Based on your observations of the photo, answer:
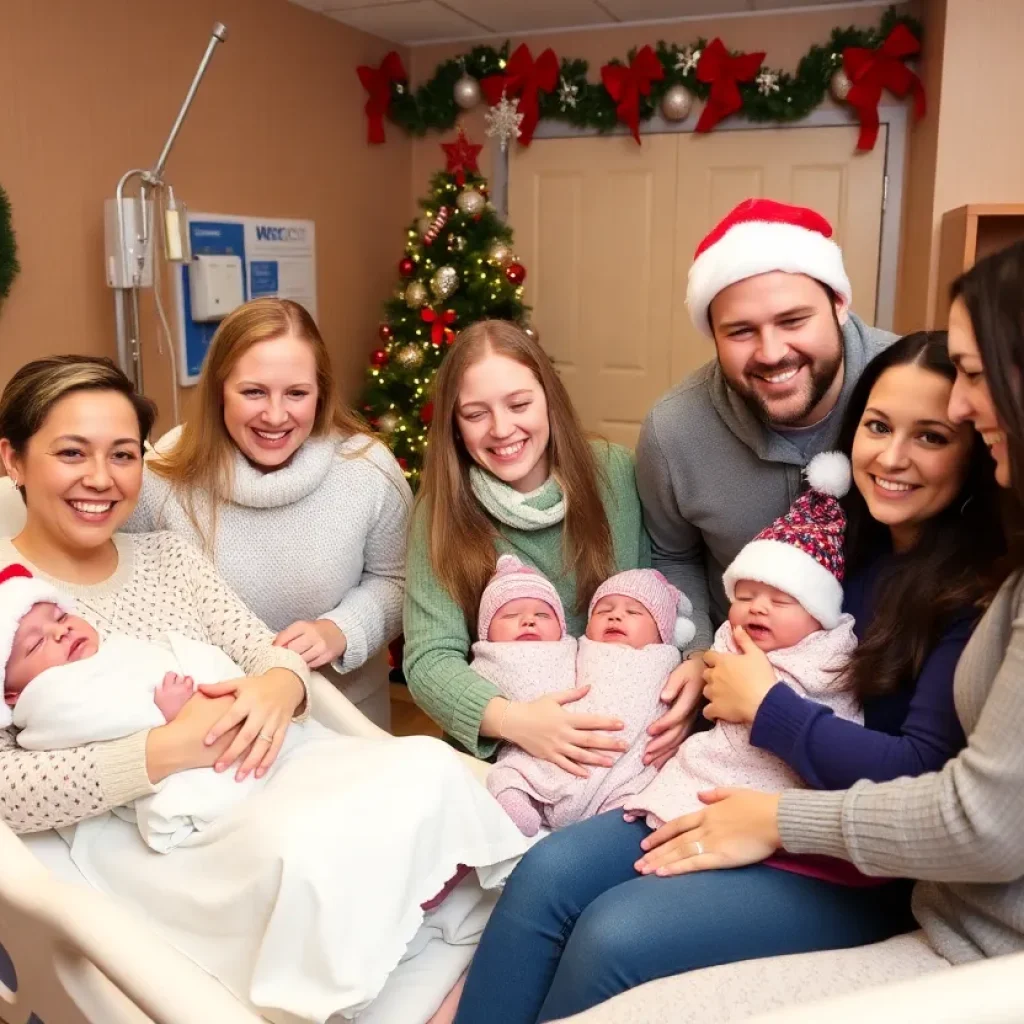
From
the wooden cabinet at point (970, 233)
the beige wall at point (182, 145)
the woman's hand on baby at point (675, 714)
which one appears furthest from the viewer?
the wooden cabinet at point (970, 233)

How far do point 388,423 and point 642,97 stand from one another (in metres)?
1.77

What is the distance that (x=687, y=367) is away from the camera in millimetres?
4543

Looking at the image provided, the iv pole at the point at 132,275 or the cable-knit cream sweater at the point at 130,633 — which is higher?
the iv pole at the point at 132,275

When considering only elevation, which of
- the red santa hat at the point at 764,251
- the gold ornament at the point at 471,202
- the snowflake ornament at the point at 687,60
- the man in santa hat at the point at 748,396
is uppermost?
the snowflake ornament at the point at 687,60

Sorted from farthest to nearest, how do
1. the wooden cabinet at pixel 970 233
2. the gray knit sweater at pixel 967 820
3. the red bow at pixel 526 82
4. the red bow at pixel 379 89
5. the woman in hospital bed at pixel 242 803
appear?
1. the red bow at pixel 379 89
2. the red bow at pixel 526 82
3. the wooden cabinet at pixel 970 233
4. the woman in hospital bed at pixel 242 803
5. the gray knit sweater at pixel 967 820

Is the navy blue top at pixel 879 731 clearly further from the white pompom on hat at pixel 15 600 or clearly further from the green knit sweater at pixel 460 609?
the white pompom on hat at pixel 15 600

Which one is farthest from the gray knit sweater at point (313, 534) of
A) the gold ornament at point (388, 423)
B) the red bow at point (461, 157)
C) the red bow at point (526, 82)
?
the red bow at point (526, 82)

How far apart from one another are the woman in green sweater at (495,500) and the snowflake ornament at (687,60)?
275cm

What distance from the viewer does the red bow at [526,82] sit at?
433 cm

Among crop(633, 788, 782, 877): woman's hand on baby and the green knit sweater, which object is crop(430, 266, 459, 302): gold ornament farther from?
crop(633, 788, 782, 877): woman's hand on baby

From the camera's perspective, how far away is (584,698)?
1.61m

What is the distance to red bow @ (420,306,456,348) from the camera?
4.13 metres

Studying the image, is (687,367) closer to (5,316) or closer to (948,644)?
(5,316)

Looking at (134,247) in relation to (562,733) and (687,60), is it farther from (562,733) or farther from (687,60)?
(687,60)
